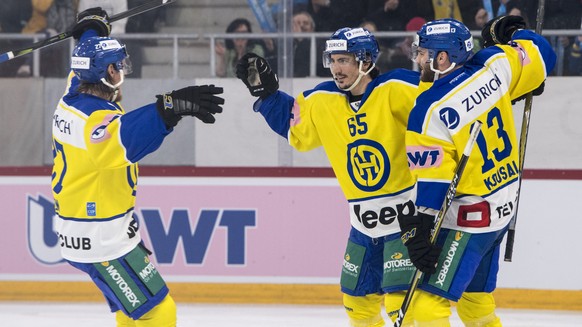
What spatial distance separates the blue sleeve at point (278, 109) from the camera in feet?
12.4

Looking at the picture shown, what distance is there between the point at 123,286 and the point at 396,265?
93 centimetres

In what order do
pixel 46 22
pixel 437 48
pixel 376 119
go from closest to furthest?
pixel 437 48 → pixel 376 119 → pixel 46 22

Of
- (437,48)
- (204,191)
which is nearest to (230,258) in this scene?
(204,191)

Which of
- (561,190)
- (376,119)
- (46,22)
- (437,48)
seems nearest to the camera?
(437,48)

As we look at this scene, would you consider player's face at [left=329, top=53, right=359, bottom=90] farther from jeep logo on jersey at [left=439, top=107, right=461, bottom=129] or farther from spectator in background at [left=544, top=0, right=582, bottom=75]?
spectator in background at [left=544, top=0, right=582, bottom=75]

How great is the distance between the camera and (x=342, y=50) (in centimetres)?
358

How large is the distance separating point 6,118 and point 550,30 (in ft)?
9.51

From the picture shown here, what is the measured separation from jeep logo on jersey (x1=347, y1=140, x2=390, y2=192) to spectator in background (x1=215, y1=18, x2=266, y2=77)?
192 centimetres

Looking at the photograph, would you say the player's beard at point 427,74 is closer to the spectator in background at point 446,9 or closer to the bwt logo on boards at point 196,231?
the spectator in background at point 446,9

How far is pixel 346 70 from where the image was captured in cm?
359

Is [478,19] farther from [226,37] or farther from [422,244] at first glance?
[422,244]

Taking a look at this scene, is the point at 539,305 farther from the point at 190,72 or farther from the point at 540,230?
the point at 190,72

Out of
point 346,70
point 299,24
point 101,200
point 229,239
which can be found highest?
point 299,24

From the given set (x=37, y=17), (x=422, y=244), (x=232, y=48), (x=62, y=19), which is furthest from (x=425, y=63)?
(x=37, y=17)
